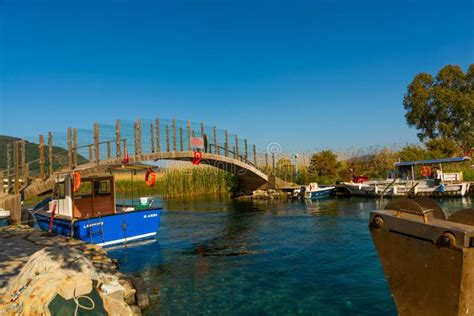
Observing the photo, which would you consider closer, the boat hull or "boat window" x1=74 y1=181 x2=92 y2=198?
the boat hull

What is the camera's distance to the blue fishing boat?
1512cm

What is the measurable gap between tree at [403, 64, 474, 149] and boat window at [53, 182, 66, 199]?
4120cm

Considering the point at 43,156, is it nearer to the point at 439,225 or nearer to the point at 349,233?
the point at 349,233

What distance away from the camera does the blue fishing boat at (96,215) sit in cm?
1512

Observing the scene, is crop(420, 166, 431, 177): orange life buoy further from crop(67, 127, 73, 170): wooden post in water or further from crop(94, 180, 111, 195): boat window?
crop(67, 127, 73, 170): wooden post in water

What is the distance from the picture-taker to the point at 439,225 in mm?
3639

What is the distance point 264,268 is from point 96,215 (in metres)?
8.46

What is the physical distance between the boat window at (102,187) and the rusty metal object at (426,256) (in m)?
A: 14.5

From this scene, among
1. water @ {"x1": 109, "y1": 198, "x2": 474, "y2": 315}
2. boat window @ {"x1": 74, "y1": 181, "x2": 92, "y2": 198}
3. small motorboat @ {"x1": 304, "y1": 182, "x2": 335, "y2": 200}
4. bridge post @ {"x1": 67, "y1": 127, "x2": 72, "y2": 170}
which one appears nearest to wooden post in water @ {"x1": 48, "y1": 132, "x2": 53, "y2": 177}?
bridge post @ {"x1": 67, "y1": 127, "x2": 72, "y2": 170}

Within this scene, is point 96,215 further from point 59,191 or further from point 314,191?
point 314,191

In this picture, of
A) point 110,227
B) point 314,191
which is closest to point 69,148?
point 110,227

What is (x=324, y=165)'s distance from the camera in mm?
41000

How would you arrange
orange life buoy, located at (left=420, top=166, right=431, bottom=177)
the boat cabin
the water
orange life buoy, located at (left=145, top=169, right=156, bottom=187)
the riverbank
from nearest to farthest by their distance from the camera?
1. the riverbank
2. the water
3. the boat cabin
4. orange life buoy, located at (left=145, top=169, right=156, bottom=187)
5. orange life buoy, located at (left=420, top=166, right=431, bottom=177)

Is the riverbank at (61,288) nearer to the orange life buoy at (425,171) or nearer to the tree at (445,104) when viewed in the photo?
the orange life buoy at (425,171)
